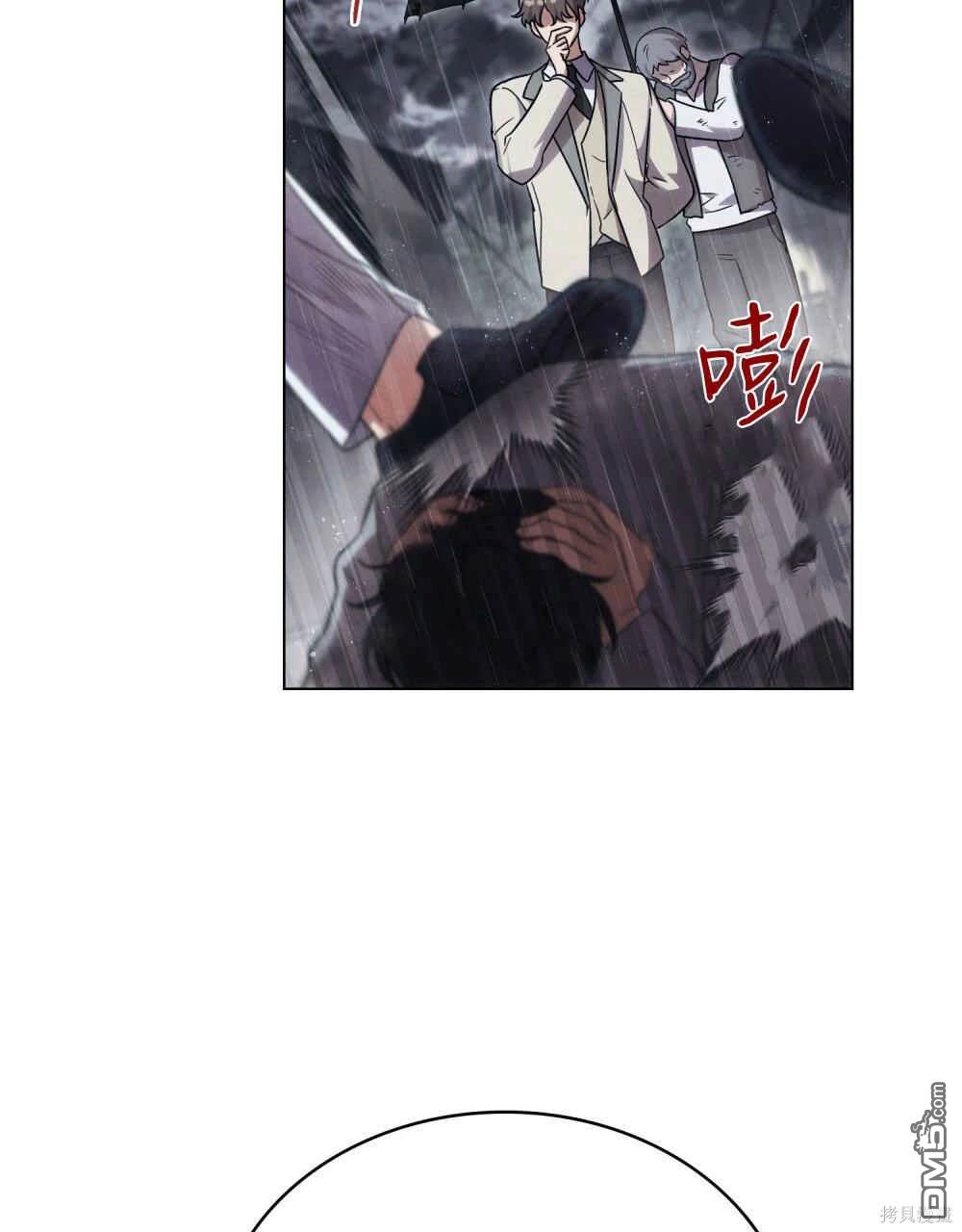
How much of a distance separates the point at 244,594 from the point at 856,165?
3.30 ft

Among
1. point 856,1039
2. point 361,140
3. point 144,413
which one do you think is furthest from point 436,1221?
point 361,140

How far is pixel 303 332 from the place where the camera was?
1.47 meters

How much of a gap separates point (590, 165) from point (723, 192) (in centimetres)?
18

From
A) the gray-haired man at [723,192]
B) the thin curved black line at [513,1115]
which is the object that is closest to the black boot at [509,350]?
the gray-haired man at [723,192]

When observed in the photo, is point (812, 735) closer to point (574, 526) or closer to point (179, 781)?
point (574, 526)

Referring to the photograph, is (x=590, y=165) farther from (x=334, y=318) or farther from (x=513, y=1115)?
(x=513, y=1115)

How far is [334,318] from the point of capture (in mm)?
1465

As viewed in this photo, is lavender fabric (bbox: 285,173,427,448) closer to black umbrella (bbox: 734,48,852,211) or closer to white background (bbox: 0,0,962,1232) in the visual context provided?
white background (bbox: 0,0,962,1232)

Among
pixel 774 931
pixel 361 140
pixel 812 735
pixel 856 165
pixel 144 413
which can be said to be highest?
pixel 361 140

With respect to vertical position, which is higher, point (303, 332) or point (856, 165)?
point (856, 165)

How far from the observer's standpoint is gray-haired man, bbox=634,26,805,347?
1.45 meters

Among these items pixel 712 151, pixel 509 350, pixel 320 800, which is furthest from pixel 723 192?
pixel 320 800

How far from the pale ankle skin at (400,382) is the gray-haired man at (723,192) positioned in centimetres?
39

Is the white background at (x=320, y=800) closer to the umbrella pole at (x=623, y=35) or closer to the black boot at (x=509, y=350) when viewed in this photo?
the black boot at (x=509, y=350)
